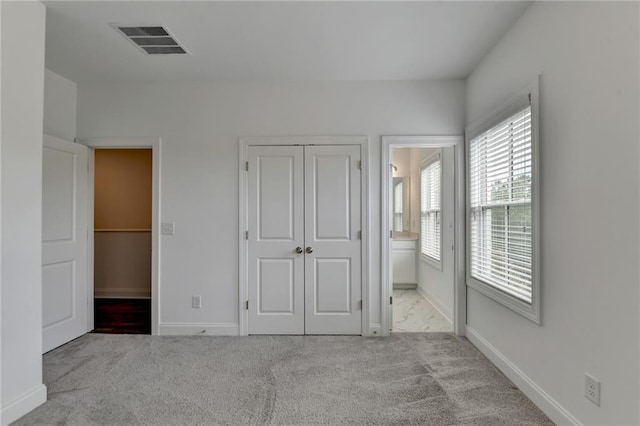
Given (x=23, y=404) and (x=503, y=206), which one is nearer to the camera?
(x=23, y=404)

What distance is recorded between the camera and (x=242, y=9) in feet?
7.21

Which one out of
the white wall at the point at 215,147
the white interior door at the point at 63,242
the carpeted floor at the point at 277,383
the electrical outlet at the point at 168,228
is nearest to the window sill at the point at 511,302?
the carpeted floor at the point at 277,383

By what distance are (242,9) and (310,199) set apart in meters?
1.77

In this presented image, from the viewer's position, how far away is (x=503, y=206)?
2535 millimetres

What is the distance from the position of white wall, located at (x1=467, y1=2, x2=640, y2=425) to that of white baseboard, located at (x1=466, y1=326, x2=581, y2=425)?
0.5 inches

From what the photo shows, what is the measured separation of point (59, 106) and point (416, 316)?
4.61m

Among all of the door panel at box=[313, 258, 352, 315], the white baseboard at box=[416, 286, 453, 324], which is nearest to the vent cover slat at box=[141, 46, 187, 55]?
the door panel at box=[313, 258, 352, 315]

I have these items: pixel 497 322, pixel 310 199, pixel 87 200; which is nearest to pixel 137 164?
pixel 87 200

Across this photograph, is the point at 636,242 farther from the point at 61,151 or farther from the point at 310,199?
the point at 61,151

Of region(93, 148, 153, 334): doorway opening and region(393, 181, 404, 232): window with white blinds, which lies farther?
region(393, 181, 404, 232): window with white blinds

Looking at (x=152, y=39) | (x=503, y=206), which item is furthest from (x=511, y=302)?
(x=152, y=39)

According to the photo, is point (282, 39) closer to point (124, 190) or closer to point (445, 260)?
point (445, 260)

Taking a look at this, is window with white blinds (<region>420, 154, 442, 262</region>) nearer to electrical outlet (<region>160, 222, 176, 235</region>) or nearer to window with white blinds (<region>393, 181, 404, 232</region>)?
window with white blinds (<region>393, 181, 404, 232</region>)

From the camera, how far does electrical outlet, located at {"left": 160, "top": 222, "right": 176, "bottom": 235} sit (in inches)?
133
